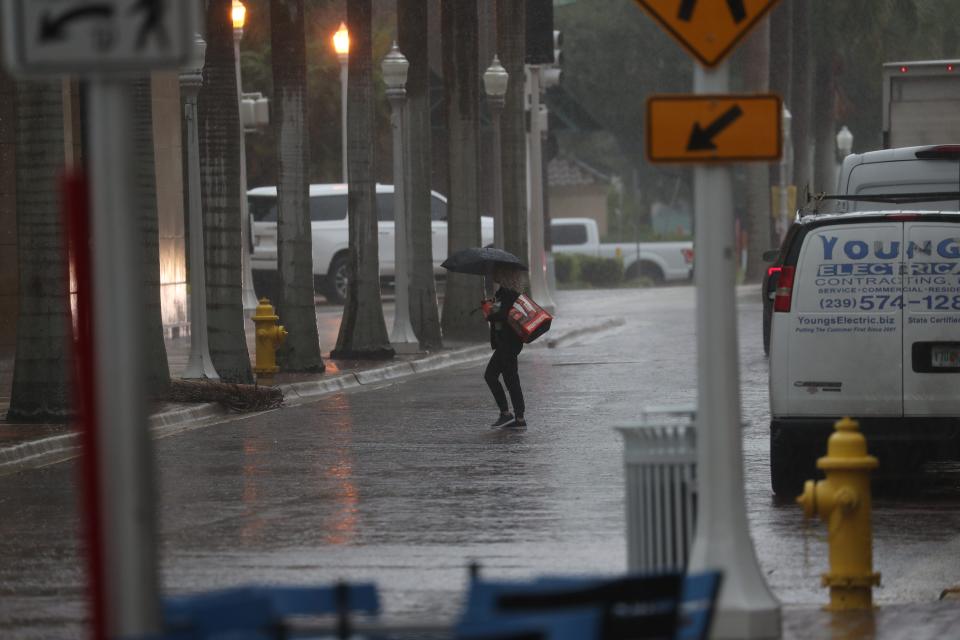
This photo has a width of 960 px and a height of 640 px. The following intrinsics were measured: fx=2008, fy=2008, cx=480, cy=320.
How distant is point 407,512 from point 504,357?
5.56 m

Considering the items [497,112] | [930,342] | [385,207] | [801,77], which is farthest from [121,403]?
[801,77]

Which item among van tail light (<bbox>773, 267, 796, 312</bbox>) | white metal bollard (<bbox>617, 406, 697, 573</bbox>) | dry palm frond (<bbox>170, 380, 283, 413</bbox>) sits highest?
van tail light (<bbox>773, 267, 796, 312</bbox>)

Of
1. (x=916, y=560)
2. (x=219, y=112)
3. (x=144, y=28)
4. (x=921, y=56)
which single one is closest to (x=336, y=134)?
(x=921, y=56)

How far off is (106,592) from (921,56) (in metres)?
61.4

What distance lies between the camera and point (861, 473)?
897 cm

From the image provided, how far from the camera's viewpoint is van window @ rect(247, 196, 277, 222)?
4178 centimetres

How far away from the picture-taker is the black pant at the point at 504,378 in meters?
17.8

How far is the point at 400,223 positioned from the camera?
1086 inches

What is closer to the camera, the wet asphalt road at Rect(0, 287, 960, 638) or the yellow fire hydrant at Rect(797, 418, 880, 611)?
the yellow fire hydrant at Rect(797, 418, 880, 611)

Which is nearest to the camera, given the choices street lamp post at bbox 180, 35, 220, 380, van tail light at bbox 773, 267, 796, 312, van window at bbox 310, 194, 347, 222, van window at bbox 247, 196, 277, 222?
van tail light at bbox 773, 267, 796, 312

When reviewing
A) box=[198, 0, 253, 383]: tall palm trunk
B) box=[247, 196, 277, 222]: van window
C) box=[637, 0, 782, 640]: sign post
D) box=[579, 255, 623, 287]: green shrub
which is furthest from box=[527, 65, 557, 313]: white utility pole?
box=[637, 0, 782, 640]: sign post

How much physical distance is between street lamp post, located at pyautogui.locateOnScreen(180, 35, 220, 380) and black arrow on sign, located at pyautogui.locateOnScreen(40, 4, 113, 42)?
1587 centimetres

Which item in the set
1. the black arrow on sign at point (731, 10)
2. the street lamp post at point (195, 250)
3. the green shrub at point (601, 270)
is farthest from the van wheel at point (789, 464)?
the green shrub at point (601, 270)

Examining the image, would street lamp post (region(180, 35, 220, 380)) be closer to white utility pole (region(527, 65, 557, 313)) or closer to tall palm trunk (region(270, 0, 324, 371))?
tall palm trunk (region(270, 0, 324, 371))
